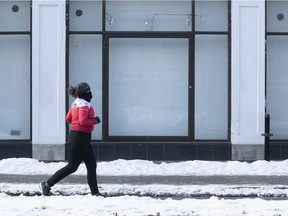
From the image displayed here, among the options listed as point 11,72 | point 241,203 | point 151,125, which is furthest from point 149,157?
point 241,203

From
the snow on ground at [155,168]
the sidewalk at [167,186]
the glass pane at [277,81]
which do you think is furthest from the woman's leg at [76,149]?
the glass pane at [277,81]

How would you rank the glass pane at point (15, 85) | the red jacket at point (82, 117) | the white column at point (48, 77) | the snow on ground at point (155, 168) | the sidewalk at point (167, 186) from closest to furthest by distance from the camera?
the red jacket at point (82, 117) < the sidewalk at point (167, 186) < the snow on ground at point (155, 168) < the white column at point (48, 77) < the glass pane at point (15, 85)

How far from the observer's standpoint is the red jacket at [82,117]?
11117 millimetres

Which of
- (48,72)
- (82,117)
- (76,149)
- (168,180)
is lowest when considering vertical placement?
(168,180)

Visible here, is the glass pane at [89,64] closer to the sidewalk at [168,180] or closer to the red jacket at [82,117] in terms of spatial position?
the sidewalk at [168,180]

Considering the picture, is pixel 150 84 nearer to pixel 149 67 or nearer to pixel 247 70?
pixel 149 67

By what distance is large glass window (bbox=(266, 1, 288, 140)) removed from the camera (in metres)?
17.7

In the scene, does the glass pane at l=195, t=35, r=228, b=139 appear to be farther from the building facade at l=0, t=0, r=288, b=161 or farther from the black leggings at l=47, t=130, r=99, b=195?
the black leggings at l=47, t=130, r=99, b=195

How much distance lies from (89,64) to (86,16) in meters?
1.12

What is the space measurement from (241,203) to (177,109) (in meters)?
7.77

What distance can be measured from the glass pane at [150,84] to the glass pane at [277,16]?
204cm

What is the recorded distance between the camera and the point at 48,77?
56.6ft

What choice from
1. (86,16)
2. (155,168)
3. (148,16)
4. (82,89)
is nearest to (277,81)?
(148,16)

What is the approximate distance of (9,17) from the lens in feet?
58.2
